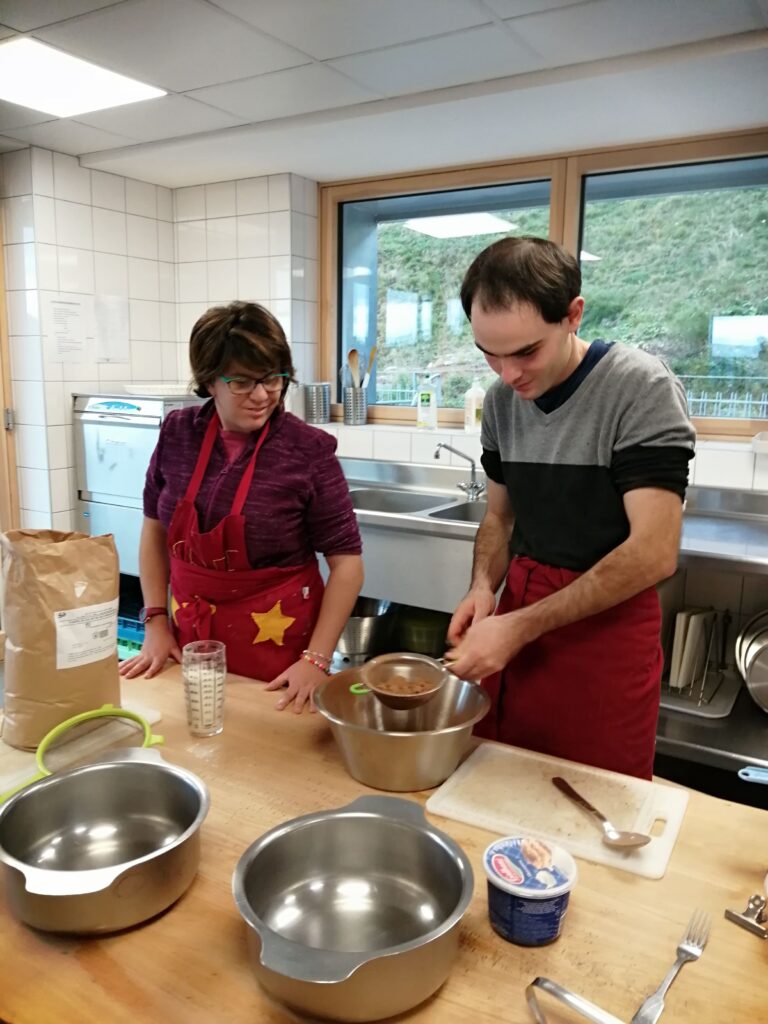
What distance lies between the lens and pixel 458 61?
7.18ft

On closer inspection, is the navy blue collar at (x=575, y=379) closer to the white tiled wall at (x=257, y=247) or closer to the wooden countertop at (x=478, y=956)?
the wooden countertop at (x=478, y=956)

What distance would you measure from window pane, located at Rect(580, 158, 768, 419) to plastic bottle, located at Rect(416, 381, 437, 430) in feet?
2.19

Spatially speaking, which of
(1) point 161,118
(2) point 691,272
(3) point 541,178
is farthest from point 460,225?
(1) point 161,118

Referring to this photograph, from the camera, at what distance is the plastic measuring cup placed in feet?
Answer: 3.87

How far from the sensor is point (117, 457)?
3.26 metres

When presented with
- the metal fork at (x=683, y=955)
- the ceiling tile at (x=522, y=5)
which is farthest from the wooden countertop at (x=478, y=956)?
the ceiling tile at (x=522, y=5)

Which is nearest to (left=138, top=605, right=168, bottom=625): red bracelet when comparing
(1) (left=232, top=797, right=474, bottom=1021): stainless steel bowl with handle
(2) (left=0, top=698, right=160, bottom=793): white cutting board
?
(2) (left=0, top=698, right=160, bottom=793): white cutting board

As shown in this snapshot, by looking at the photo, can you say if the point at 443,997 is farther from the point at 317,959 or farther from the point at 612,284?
the point at 612,284

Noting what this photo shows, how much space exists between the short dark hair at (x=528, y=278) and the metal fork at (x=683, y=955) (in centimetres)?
80

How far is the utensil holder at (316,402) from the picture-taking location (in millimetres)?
3531

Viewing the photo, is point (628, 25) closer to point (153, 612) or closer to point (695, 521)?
point (695, 521)

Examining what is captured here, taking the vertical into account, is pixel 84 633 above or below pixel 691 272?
below

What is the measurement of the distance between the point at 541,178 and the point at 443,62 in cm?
100

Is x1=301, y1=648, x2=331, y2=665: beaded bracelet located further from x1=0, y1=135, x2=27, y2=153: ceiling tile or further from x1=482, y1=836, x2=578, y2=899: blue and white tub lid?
x1=0, y1=135, x2=27, y2=153: ceiling tile
